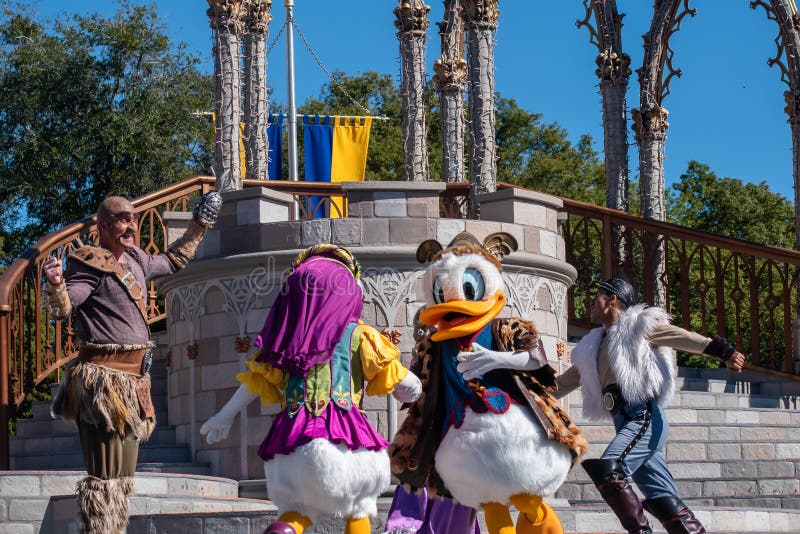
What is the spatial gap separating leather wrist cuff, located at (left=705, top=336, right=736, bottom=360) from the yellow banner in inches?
700

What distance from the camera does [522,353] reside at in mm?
7953

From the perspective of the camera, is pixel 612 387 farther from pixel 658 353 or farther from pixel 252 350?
pixel 252 350

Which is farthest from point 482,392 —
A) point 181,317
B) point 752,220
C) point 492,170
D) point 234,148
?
point 752,220

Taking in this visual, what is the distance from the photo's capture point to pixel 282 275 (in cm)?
1181

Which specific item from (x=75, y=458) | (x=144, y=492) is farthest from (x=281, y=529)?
(x=75, y=458)

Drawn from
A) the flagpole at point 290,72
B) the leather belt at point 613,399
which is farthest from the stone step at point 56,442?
the flagpole at point 290,72

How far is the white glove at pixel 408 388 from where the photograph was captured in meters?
7.86

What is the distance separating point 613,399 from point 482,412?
50.9 inches

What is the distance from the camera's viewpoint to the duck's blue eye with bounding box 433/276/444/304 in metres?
8.14

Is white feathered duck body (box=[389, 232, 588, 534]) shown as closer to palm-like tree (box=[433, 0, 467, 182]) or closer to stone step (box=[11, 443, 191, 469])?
stone step (box=[11, 443, 191, 469])

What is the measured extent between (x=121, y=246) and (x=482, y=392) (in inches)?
89.1

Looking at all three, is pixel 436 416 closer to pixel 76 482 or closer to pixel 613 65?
pixel 76 482

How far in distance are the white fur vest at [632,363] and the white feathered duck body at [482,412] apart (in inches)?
32.0

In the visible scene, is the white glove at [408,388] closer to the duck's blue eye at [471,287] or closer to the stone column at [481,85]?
the duck's blue eye at [471,287]
